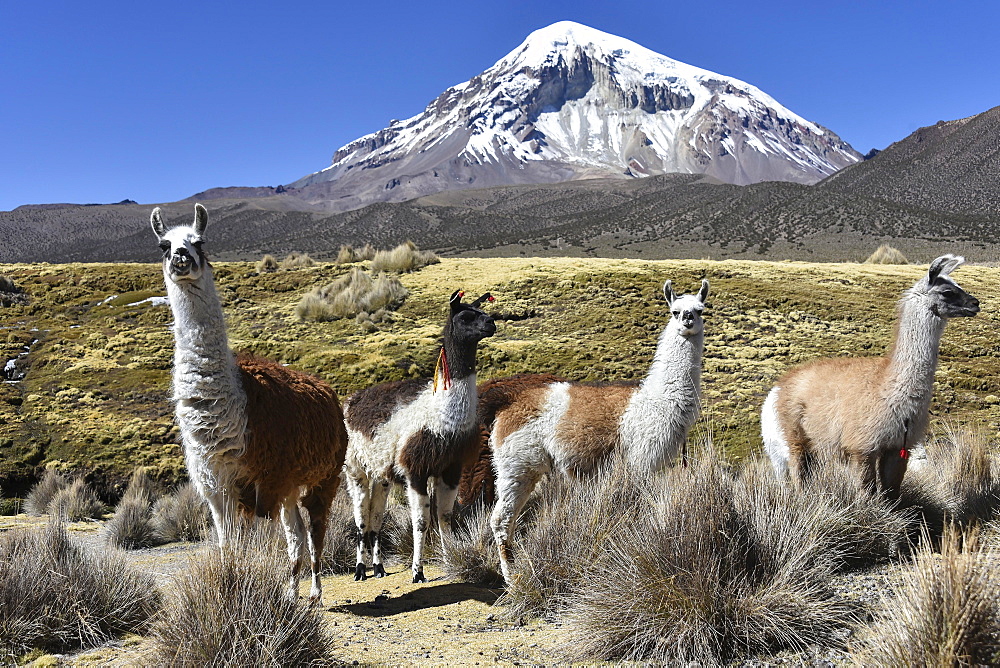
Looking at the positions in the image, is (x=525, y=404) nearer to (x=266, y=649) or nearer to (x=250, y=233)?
(x=266, y=649)

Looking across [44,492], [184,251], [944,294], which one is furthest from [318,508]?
[44,492]

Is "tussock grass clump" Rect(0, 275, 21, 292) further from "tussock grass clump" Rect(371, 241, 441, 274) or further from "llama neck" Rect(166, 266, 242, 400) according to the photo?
"llama neck" Rect(166, 266, 242, 400)

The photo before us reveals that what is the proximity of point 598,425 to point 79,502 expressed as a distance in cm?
833

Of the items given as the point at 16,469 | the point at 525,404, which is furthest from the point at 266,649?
the point at 16,469

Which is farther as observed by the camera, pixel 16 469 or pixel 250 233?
pixel 250 233

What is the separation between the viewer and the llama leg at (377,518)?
7336mm

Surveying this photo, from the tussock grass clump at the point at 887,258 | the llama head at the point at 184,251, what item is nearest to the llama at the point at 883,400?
the llama head at the point at 184,251

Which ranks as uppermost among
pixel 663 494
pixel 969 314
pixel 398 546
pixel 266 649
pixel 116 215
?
pixel 116 215

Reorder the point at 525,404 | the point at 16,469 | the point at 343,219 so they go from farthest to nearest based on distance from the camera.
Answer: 1. the point at 343,219
2. the point at 16,469
3. the point at 525,404

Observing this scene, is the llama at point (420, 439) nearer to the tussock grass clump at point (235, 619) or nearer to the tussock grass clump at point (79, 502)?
the tussock grass clump at point (235, 619)

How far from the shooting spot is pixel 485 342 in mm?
15039

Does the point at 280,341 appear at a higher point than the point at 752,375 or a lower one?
higher

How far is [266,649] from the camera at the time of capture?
3537 millimetres

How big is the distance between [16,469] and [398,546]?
26.0 feet
